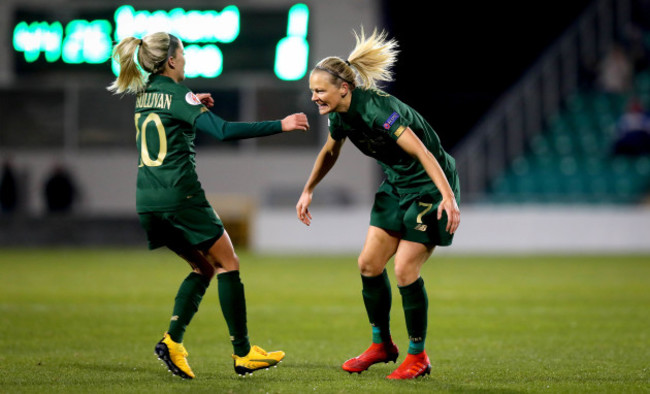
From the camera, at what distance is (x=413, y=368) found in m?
5.39

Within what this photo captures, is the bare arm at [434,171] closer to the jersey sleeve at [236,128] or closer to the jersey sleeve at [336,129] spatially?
the jersey sleeve at [336,129]

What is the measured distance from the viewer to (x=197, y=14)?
18.3m

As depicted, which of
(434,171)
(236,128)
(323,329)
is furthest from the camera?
(323,329)

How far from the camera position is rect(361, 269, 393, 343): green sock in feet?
18.5

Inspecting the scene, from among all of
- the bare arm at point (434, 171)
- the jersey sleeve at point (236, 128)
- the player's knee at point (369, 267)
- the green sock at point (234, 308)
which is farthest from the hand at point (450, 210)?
the green sock at point (234, 308)

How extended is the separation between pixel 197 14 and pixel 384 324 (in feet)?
44.7

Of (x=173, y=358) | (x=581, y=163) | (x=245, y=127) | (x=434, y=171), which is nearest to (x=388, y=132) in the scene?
(x=434, y=171)

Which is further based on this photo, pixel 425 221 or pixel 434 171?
pixel 425 221

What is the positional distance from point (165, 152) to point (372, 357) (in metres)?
1.76

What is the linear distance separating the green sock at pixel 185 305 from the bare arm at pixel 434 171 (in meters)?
1.49

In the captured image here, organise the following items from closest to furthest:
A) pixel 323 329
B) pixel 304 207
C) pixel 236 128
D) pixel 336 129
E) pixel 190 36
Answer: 1. pixel 236 128
2. pixel 336 129
3. pixel 304 207
4. pixel 323 329
5. pixel 190 36

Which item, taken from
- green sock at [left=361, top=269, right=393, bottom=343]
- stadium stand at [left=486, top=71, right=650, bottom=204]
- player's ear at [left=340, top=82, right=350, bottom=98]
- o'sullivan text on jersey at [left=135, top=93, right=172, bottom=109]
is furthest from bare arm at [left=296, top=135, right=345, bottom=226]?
stadium stand at [left=486, top=71, right=650, bottom=204]

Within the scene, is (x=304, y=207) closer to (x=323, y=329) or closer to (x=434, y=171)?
(x=434, y=171)

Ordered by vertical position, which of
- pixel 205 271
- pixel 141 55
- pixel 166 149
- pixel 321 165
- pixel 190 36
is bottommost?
pixel 205 271
